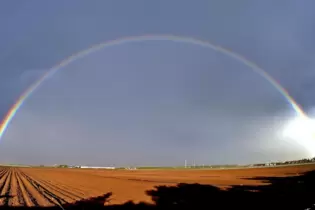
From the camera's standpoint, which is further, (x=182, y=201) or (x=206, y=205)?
(x=182, y=201)

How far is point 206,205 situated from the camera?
59.0 feet

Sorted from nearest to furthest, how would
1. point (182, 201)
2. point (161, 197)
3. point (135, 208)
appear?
1. point (135, 208)
2. point (182, 201)
3. point (161, 197)

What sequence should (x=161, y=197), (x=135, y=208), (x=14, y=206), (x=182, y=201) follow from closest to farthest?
(x=135, y=208) → (x=14, y=206) → (x=182, y=201) → (x=161, y=197)

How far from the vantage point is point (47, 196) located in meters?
22.1

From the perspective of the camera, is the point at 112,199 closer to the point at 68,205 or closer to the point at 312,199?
the point at 68,205

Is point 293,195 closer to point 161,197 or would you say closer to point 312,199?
point 312,199

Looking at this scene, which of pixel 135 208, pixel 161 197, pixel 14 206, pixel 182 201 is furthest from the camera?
pixel 161 197

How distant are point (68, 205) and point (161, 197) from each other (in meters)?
6.13

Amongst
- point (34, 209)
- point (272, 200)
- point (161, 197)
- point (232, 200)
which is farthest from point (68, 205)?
point (272, 200)

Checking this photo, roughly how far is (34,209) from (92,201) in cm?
369

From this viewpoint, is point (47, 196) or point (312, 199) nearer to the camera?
point (312, 199)

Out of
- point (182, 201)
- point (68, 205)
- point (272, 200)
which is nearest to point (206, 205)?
point (182, 201)

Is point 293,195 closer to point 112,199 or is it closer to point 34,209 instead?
point 112,199

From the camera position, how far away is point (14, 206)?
18219 mm
